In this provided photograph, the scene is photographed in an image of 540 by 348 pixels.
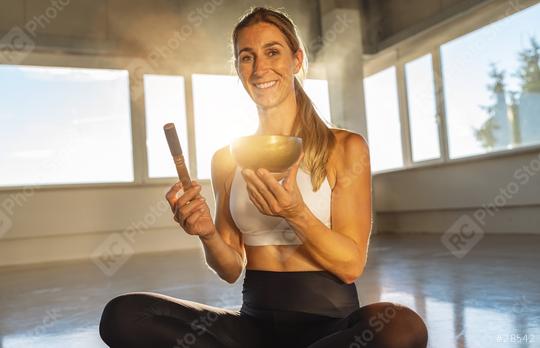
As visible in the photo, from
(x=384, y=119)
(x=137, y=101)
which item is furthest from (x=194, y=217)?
(x=384, y=119)

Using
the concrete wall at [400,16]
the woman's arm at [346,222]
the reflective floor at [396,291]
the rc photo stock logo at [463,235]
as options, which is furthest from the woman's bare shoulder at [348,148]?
the concrete wall at [400,16]

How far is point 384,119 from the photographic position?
23.6 ft

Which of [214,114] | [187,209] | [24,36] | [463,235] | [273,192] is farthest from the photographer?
[214,114]

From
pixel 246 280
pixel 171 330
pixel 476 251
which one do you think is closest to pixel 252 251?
pixel 246 280

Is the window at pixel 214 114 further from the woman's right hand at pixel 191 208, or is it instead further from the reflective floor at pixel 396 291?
the woman's right hand at pixel 191 208

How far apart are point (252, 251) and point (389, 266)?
245 centimetres

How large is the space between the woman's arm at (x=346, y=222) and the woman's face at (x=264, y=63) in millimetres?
201

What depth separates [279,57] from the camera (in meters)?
1.23

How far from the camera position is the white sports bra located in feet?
3.87

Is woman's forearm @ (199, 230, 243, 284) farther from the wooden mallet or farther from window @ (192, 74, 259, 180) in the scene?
window @ (192, 74, 259, 180)

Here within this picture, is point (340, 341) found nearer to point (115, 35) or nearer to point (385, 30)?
point (115, 35)

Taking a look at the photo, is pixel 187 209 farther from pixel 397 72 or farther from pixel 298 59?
pixel 397 72

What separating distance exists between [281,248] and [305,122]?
30 cm

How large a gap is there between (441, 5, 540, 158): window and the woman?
4.24 m
